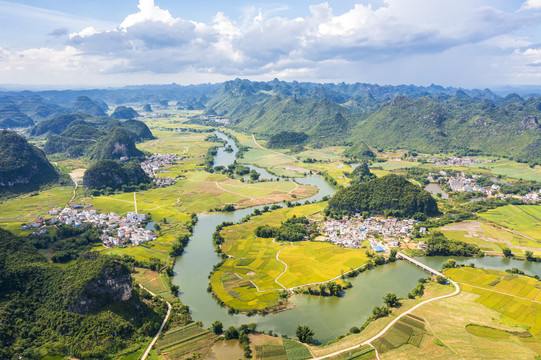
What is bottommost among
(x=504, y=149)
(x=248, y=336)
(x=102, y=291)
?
(x=248, y=336)

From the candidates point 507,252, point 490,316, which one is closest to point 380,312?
point 490,316

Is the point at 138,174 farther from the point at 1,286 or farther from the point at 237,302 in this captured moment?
the point at 237,302

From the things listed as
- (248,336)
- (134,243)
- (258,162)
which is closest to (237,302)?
(248,336)

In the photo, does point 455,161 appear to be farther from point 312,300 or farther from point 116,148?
point 116,148

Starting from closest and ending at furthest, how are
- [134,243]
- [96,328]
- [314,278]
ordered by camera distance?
[96,328]
[314,278]
[134,243]

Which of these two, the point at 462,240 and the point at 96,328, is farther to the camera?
the point at 462,240

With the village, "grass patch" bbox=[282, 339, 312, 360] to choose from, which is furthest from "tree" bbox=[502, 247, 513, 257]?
"grass patch" bbox=[282, 339, 312, 360]

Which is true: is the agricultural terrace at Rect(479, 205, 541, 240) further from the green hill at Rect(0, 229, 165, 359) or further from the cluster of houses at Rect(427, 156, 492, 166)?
the green hill at Rect(0, 229, 165, 359)
